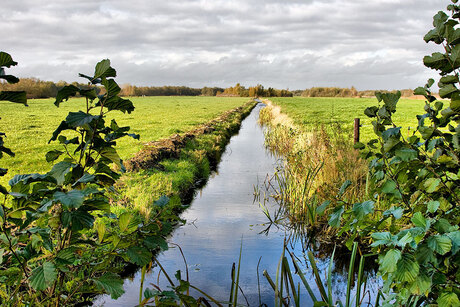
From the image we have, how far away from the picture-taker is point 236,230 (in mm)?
7195

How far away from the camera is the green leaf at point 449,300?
1797 mm

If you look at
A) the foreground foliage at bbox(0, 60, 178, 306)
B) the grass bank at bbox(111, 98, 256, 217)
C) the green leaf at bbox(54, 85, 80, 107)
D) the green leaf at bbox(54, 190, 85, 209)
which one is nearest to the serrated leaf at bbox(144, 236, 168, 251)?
the foreground foliage at bbox(0, 60, 178, 306)

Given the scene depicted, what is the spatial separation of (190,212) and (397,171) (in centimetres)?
640

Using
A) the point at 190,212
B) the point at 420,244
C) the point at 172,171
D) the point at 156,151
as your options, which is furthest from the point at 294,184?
the point at 420,244

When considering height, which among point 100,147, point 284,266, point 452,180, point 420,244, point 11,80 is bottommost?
point 284,266

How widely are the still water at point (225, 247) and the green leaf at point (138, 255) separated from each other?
4.80ft

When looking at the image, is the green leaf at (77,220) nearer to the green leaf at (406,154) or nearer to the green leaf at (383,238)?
the green leaf at (383,238)

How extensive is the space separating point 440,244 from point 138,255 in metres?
1.29

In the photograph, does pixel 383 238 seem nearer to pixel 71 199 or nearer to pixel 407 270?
pixel 407 270

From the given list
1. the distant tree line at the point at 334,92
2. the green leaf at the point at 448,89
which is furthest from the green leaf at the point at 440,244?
the distant tree line at the point at 334,92

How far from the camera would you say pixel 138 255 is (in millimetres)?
1834

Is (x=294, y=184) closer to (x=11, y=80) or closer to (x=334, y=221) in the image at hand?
(x=334, y=221)

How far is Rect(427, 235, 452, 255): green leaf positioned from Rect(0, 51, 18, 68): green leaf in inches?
74.2

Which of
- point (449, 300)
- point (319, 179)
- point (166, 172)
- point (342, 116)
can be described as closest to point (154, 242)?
point (449, 300)
